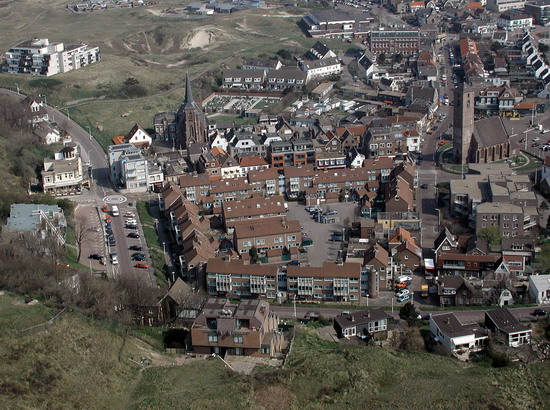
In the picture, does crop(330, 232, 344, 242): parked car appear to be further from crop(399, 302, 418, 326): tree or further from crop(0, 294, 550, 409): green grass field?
crop(0, 294, 550, 409): green grass field

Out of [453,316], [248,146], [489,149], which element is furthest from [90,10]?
[453,316]

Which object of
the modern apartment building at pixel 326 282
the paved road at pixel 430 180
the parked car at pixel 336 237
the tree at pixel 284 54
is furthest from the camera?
the tree at pixel 284 54

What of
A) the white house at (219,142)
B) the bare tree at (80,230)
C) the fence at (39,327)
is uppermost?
the white house at (219,142)

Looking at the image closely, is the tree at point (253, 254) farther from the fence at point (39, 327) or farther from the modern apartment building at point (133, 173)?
the fence at point (39, 327)

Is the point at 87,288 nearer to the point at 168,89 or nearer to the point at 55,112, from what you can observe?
the point at 55,112

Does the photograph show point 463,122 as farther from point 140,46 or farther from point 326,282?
point 140,46

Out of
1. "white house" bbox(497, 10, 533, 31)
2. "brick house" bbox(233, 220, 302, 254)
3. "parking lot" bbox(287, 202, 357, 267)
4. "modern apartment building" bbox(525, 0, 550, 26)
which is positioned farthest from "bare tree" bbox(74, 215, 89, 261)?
"modern apartment building" bbox(525, 0, 550, 26)

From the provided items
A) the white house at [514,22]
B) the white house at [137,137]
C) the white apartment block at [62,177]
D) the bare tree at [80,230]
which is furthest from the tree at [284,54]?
the bare tree at [80,230]

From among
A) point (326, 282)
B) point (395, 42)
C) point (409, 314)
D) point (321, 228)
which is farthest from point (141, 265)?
point (395, 42)
